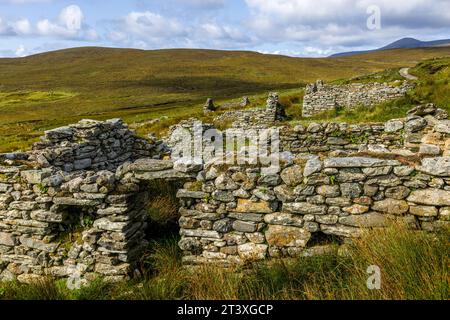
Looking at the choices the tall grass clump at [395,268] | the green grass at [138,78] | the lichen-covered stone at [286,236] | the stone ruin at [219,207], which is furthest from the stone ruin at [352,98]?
the green grass at [138,78]

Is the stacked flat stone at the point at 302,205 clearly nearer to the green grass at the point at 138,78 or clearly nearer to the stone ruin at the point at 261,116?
the stone ruin at the point at 261,116

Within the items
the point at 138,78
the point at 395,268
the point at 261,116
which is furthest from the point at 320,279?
the point at 138,78

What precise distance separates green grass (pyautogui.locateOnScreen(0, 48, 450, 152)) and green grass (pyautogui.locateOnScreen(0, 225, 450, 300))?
55.3 meters

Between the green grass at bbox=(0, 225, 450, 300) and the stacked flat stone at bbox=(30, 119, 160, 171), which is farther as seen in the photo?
the stacked flat stone at bbox=(30, 119, 160, 171)

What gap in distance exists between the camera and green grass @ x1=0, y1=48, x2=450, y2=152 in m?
76.5

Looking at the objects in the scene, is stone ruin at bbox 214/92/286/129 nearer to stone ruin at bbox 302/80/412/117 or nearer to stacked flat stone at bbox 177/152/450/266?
stone ruin at bbox 302/80/412/117

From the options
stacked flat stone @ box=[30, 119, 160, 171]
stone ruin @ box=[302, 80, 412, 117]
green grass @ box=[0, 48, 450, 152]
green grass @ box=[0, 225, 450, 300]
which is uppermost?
green grass @ box=[0, 48, 450, 152]

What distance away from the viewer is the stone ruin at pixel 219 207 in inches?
216

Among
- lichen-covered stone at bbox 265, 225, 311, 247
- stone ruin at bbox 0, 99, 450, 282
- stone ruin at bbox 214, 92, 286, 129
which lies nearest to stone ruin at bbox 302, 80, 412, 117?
stone ruin at bbox 214, 92, 286, 129

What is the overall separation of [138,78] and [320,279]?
120 metres

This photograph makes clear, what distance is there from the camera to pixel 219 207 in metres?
6.26

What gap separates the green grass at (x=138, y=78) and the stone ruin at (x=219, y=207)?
176ft

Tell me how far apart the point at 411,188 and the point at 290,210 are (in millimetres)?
1765

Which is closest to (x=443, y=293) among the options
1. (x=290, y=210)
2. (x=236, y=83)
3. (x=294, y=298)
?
(x=294, y=298)
